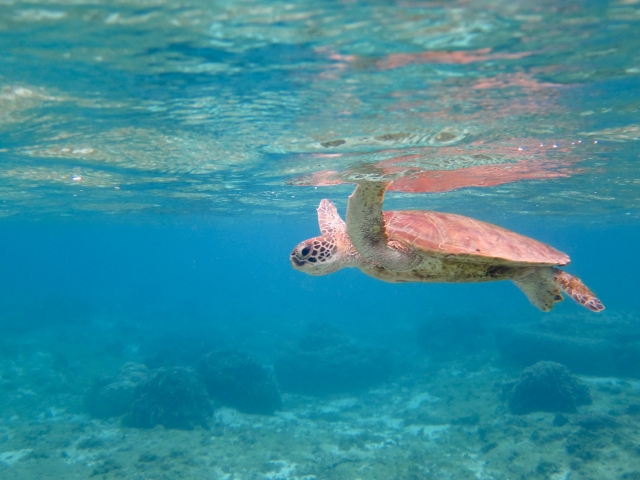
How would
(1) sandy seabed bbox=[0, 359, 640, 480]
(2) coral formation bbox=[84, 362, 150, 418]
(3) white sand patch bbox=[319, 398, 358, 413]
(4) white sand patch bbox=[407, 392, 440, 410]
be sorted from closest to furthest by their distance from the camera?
(1) sandy seabed bbox=[0, 359, 640, 480], (2) coral formation bbox=[84, 362, 150, 418], (3) white sand patch bbox=[319, 398, 358, 413], (4) white sand patch bbox=[407, 392, 440, 410]

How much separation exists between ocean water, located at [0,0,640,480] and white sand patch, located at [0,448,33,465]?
112 mm

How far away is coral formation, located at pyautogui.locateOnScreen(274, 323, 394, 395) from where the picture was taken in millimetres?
22578

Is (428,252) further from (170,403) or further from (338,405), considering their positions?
(338,405)

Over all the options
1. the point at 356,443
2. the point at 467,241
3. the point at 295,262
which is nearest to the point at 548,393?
the point at 356,443

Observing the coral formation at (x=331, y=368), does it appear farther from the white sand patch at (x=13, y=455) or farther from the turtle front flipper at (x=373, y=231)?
the turtle front flipper at (x=373, y=231)

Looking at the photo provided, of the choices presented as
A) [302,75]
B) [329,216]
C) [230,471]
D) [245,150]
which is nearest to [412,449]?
[230,471]

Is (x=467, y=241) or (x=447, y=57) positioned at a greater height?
(x=447, y=57)

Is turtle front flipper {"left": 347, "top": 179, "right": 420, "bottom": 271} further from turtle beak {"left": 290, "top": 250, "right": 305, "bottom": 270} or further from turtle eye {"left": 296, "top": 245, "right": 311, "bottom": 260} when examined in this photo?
turtle beak {"left": 290, "top": 250, "right": 305, "bottom": 270}

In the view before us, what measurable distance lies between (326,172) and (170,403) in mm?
11981

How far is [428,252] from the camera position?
6629 mm

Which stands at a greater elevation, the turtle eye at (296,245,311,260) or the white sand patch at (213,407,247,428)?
the turtle eye at (296,245,311,260)

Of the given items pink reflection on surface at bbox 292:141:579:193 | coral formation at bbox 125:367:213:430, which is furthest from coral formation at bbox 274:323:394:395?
pink reflection on surface at bbox 292:141:579:193

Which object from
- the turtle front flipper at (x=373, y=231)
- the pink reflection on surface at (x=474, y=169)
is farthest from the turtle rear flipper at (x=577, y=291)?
the pink reflection on surface at (x=474, y=169)

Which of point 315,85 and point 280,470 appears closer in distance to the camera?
point 315,85
